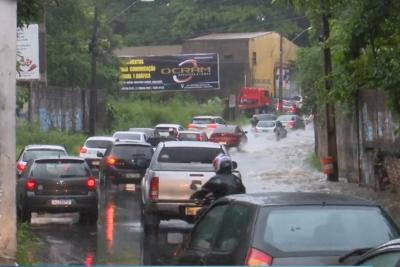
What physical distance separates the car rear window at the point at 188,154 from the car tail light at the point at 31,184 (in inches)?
106

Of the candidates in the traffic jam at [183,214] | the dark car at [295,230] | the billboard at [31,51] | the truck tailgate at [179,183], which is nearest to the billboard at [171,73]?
the billboard at [31,51]

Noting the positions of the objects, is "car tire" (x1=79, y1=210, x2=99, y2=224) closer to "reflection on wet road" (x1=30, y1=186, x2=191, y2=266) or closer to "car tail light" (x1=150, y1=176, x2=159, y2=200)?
"reflection on wet road" (x1=30, y1=186, x2=191, y2=266)

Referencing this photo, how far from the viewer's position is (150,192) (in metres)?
17.4

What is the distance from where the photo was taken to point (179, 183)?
683 inches

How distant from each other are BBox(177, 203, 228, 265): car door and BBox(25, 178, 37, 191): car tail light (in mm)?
10615

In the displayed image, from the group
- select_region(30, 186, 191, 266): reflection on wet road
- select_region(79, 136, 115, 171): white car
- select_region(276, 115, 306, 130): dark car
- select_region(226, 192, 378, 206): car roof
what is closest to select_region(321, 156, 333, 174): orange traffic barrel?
select_region(79, 136, 115, 171): white car

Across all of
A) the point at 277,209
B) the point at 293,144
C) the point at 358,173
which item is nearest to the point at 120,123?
the point at 293,144

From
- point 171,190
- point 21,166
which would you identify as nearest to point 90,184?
point 171,190

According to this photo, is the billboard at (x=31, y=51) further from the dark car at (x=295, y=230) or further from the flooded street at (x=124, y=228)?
the dark car at (x=295, y=230)

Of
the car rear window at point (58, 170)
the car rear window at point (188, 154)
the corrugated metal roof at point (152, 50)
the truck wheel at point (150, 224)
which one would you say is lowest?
the truck wheel at point (150, 224)

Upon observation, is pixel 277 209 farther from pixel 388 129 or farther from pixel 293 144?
pixel 293 144

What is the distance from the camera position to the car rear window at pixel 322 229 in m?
7.63

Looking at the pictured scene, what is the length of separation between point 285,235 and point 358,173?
69.8 feet

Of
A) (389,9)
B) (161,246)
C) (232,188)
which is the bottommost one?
(161,246)
